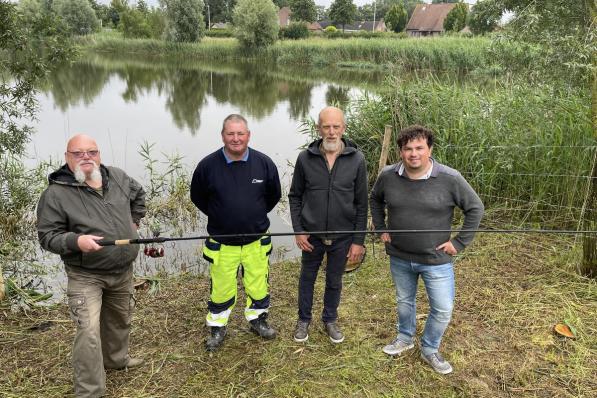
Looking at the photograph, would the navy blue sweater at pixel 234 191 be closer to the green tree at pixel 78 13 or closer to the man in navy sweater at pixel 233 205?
the man in navy sweater at pixel 233 205

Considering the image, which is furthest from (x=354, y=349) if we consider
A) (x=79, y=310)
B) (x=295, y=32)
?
(x=295, y=32)

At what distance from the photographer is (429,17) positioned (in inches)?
2292

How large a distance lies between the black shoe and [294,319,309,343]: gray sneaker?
0.53 metres

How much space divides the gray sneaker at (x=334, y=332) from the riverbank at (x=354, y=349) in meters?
0.06

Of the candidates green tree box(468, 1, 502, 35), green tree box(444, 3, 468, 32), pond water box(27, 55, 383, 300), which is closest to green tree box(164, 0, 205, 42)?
pond water box(27, 55, 383, 300)

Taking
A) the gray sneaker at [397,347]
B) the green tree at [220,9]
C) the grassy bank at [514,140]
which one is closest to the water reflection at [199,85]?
the grassy bank at [514,140]

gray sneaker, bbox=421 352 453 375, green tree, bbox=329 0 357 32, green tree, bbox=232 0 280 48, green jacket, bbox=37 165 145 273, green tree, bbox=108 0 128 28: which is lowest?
gray sneaker, bbox=421 352 453 375

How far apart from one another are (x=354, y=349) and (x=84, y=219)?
6.56 feet

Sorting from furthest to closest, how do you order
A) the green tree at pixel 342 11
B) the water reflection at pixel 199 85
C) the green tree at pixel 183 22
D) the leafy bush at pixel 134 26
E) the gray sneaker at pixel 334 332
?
the green tree at pixel 342 11 < the leafy bush at pixel 134 26 < the green tree at pixel 183 22 < the water reflection at pixel 199 85 < the gray sneaker at pixel 334 332

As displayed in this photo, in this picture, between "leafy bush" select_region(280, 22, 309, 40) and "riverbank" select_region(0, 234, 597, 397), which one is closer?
"riverbank" select_region(0, 234, 597, 397)

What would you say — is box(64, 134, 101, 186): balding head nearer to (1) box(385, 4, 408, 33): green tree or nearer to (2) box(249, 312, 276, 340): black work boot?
(2) box(249, 312, 276, 340): black work boot

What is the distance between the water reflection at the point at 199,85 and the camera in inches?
550

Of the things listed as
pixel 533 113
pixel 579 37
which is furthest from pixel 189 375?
pixel 533 113

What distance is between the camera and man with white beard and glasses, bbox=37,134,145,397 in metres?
2.26
